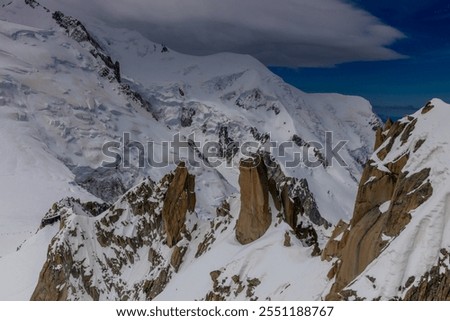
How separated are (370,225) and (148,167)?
4747 inches

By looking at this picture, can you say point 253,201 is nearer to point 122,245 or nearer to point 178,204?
point 178,204

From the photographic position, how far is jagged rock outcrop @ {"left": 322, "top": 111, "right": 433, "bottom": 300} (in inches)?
806

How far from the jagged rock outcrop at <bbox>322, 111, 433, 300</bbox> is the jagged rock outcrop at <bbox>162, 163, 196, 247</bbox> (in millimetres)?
20883

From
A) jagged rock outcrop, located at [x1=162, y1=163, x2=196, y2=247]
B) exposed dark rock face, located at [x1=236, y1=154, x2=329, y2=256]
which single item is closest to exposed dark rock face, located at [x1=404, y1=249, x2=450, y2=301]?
exposed dark rock face, located at [x1=236, y1=154, x2=329, y2=256]

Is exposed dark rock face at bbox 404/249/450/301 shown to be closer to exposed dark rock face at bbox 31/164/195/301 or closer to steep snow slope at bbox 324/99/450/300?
steep snow slope at bbox 324/99/450/300

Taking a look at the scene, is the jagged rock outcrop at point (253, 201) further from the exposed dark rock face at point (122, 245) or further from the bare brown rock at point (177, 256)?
the exposed dark rock face at point (122, 245)

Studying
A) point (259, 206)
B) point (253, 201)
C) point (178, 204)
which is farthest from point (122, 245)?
point (259, 206)

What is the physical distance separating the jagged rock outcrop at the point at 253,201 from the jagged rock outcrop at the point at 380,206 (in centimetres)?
1026

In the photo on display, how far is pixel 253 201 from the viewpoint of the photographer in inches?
1419

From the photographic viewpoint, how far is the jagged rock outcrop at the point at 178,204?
147ft

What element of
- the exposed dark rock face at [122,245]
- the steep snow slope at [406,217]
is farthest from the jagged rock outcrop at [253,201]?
the steep snow slope at [406,217]

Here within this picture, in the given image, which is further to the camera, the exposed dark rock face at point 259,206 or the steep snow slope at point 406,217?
the exposed dark rock face at point 259,206

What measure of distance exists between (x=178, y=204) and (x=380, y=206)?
80.6ft
